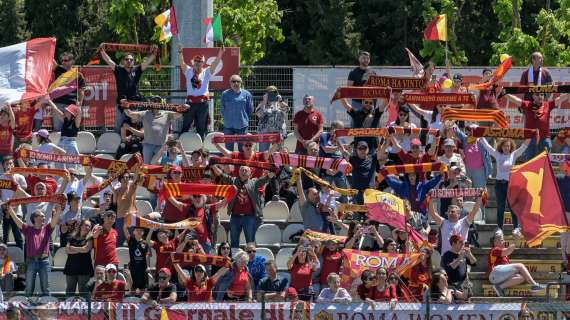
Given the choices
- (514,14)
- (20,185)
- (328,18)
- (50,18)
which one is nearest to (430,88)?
(20,185)

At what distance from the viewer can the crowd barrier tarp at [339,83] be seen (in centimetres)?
3394

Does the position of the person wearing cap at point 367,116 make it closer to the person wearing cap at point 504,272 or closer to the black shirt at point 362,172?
the black shirt at point 362,172

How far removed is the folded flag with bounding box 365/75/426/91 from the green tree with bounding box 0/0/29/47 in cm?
2534

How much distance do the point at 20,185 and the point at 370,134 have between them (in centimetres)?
556

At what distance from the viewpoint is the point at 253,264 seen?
26719 mm

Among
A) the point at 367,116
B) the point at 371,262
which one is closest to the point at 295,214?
the point at 367,116

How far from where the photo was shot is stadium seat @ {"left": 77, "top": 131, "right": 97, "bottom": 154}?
32781 millimetres

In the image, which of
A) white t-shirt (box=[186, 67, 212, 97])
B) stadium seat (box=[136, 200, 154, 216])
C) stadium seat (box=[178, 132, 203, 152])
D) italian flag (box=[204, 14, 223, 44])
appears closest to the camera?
stadium seat (box=[136, 200, 154, 216])

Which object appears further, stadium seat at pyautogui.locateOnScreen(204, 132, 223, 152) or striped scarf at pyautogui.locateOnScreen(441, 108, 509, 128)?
stadium seat at pyautogui.locateOnScreen(204, 132, 223, 152)

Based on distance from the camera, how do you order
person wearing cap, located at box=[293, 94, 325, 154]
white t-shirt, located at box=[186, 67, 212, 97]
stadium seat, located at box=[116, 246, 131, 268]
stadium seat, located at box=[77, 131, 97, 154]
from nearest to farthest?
stadium seat, located at box=[116, 246, 131, 268] < person wearing cap, located at box=[293, 94, 325, 154] < white t-shirt, located at box=[186, 67, 212, 97] < stadium seat, located at box=[77, 131, 97, 154]

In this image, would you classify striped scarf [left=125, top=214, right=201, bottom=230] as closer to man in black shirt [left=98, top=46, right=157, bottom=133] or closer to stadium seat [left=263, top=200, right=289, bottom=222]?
stadium seat [left=263, top=200, right=289, bottom=222]

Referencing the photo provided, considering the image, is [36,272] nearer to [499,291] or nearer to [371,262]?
[371,262]

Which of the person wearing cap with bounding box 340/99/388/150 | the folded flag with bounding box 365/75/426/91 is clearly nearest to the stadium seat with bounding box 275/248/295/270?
the person wearing cap with bounding box 340/99/388/150

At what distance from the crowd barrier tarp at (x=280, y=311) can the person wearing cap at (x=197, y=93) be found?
7.01 m
